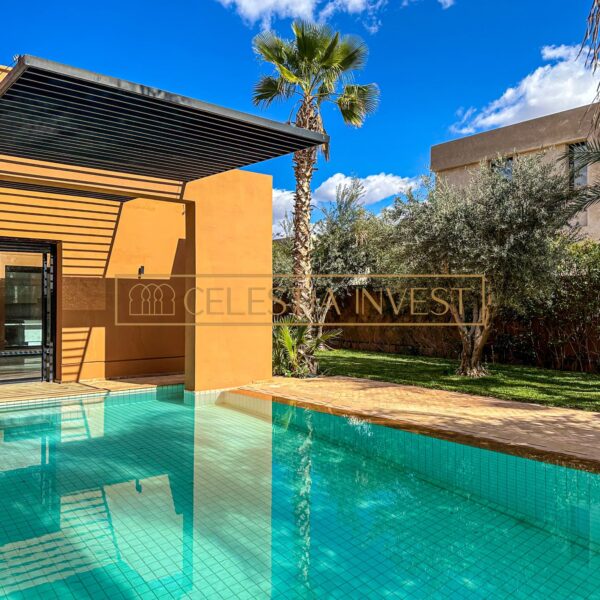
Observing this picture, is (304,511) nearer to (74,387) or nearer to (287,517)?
(287,517)

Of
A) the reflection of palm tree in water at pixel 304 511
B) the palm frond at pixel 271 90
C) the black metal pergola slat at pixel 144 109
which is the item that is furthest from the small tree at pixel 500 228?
the reflection of palm tree in water at pixel 304 511

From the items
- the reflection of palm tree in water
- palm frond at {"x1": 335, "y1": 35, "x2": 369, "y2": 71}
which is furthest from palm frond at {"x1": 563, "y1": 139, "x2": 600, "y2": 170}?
the reflection of palm tree in water

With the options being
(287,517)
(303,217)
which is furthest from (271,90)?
(287,517)

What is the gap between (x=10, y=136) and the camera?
7250mm

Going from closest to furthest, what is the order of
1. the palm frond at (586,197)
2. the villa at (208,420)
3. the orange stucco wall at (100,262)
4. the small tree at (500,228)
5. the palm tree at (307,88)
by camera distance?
the villa at (208,420) → the palm frond at (586,197) → the small tree at (500,228) → the orange stucco wall at (100,262) → the palm tree at (307,88)

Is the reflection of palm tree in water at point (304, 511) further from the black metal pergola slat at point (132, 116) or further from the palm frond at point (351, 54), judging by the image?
the palm frond at point (351, 54)

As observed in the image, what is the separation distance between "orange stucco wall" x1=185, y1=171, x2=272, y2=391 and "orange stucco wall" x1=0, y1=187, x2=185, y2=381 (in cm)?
254

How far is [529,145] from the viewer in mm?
20984

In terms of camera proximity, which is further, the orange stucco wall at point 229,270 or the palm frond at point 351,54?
the palm frond at point 351,54

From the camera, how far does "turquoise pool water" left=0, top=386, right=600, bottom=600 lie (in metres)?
4.05

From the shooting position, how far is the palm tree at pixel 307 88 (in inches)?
524

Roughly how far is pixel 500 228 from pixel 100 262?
945 cm

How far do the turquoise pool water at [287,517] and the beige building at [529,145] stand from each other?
45.1 ft

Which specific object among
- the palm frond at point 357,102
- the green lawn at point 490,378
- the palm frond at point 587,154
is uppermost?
the palm frond at point 357,102
